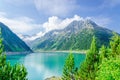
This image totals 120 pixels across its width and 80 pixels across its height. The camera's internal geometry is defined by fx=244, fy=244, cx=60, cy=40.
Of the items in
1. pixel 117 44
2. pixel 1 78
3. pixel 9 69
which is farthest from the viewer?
pixel 117 44

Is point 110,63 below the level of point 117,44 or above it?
below

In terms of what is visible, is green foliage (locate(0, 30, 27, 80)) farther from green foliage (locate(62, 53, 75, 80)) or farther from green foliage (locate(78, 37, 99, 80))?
green foliage (locate(62, 53, 75, 80))

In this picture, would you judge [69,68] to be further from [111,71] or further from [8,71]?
[111,71]

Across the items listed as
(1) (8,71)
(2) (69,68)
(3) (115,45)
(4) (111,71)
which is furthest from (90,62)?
(4) (111,71)

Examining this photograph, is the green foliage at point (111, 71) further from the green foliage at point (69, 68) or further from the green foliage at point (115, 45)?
the green foliage at point (69, 68)

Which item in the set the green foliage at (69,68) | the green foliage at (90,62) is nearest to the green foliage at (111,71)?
the green foliage at (90,62)

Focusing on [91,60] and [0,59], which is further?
[91,60]

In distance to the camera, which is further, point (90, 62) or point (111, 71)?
point (90, 62)

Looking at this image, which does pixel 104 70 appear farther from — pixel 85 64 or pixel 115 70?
pixel 85 64

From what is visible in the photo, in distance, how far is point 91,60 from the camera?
208 feet

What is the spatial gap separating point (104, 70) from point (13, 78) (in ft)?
57.1

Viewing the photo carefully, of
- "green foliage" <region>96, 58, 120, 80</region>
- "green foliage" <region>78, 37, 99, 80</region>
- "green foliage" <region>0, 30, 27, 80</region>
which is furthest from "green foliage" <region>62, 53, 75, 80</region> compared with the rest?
"green foliage" <region>96, 58, 120, 80</region>

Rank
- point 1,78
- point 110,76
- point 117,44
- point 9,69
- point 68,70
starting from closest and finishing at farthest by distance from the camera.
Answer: point 110,76
point 1,78
point 9,69
point 117,44
point 68,70

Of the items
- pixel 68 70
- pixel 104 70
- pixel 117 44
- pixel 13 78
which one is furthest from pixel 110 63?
pixel 68 70
